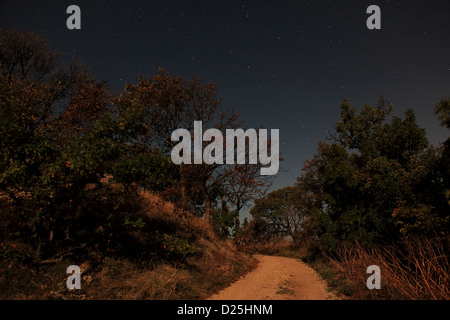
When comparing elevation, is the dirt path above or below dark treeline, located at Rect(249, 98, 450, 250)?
below

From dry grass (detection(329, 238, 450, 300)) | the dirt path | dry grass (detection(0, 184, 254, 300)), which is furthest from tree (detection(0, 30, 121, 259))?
dry grass (detection(329, 238, 450, 300))

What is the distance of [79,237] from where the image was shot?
9.43 meters

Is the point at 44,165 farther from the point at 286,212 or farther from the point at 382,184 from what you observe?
the point at 286,212

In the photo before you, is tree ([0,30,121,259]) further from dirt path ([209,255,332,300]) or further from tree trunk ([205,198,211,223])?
tree trunk ([205,198,211,223])

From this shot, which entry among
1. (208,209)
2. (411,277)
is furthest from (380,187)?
(208,209)

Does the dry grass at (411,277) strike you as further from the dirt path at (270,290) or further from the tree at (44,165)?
the tree at (44,165)

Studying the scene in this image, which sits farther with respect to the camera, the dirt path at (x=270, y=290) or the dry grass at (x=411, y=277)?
the dirt path at (x=270, y=290)

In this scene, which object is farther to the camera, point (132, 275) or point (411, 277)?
point (132, 275)

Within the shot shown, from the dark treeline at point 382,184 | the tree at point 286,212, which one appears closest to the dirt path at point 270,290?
the dark treeline at point 382,184

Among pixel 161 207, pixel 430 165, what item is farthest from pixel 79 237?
pixel 430 165

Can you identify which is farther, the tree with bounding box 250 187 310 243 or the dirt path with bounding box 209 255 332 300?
the tree with bounding box 250 187 310 243

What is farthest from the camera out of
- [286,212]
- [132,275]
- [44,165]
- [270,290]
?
[286,212]

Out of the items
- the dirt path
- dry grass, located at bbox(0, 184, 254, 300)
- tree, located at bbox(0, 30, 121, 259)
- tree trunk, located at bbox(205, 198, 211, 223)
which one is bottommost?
the dirt path
